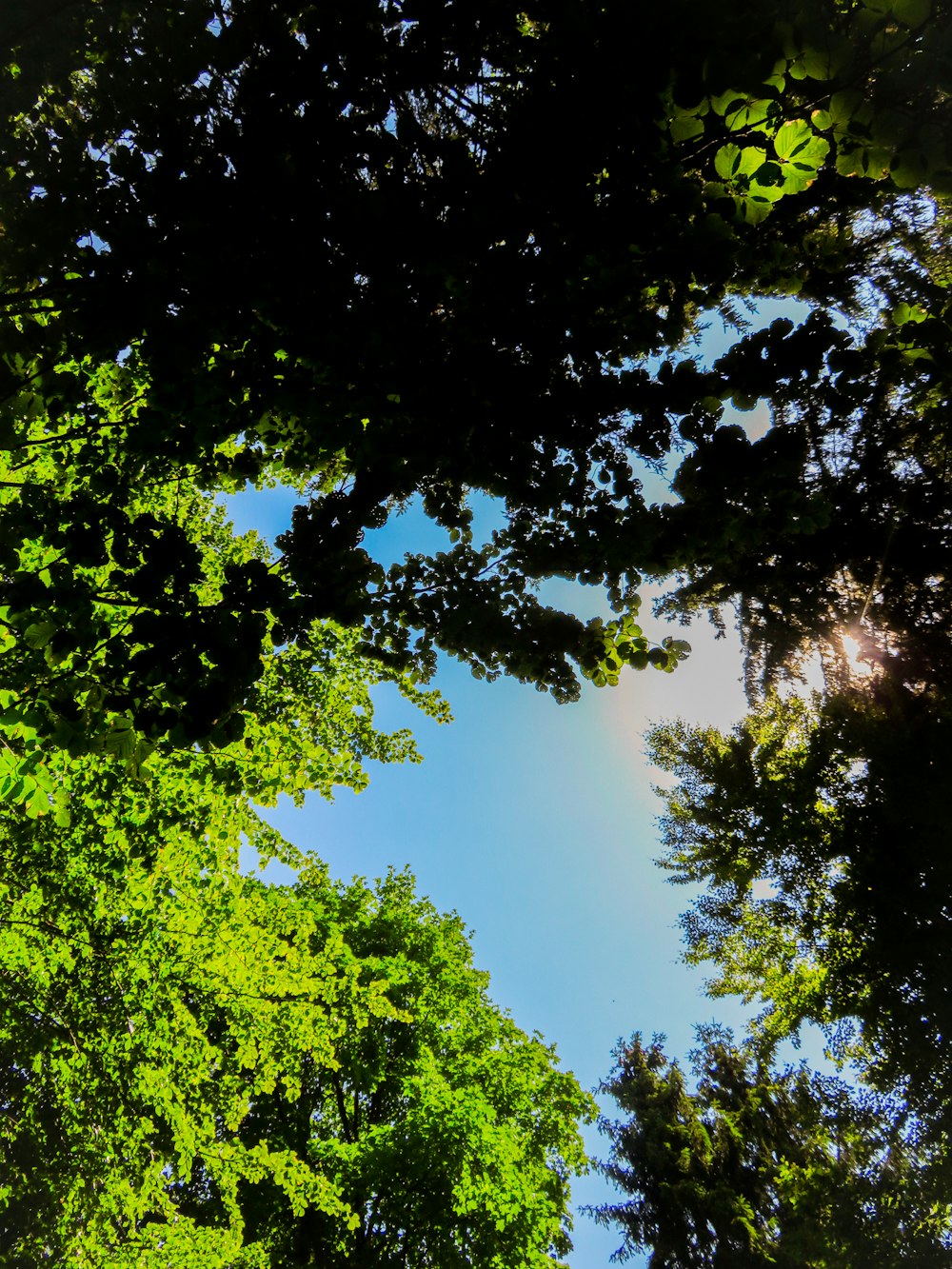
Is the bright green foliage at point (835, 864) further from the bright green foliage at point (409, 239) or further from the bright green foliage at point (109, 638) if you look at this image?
the bright green foliage at point (109, 638)

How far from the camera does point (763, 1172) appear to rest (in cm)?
1485

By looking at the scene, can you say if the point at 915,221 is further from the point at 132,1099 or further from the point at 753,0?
the point at 132,1099

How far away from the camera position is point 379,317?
3094 millimetres

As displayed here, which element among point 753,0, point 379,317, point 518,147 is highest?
point 518,147

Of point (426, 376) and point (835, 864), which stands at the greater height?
point (835, 864)

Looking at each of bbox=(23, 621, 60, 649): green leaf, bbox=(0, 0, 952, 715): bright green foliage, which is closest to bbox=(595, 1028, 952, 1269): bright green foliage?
bbox=(0, 0, 952, 715): bright green foliage

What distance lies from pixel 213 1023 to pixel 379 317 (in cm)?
1540

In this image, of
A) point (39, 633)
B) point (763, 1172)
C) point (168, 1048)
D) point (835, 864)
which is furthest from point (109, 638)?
point (763, 1172)

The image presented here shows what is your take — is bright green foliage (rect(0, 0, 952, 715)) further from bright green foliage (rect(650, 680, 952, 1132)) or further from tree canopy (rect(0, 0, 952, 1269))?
bright green foliage (rect(650, 680, 952, 1132))

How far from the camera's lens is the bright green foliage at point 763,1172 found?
7.95 m

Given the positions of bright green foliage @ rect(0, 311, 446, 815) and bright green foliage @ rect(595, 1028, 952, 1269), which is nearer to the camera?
bright green foliage @ rect(0, 311, 446, 815)

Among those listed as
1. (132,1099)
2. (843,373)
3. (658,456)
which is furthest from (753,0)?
(132,1099)

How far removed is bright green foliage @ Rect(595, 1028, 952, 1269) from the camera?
795cm

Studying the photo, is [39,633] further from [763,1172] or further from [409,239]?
[763,1172]
